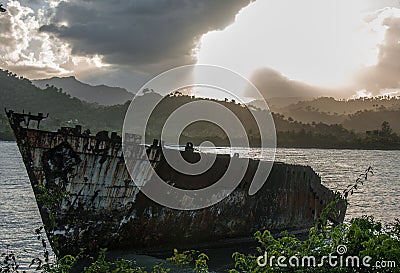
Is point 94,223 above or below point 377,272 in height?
below

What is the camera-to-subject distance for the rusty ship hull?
44.0ft

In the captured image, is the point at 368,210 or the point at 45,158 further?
the point at 368,210

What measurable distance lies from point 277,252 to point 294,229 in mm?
15596

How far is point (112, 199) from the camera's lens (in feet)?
47.9

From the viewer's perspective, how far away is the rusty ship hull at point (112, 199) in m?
13.4

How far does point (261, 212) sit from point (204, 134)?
145714 millimetres

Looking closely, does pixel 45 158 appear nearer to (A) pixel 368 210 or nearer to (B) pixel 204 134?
(A) pixel 368 210

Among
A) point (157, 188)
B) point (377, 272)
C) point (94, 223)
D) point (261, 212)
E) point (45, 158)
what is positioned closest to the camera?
point (377, 272)

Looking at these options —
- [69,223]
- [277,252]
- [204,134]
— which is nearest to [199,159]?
[69,223]

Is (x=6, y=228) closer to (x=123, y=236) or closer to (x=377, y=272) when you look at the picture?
(x=123, y=236)

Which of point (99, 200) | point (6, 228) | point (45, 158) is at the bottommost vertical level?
point (6, 228)

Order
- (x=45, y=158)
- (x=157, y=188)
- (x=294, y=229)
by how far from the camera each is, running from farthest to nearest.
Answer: (x=294, y=229)
(x=157, y=188)
(x=45, y=158)

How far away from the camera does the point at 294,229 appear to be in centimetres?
2038

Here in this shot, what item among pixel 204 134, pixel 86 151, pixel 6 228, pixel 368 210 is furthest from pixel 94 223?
pixel 204 134
